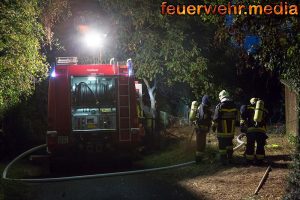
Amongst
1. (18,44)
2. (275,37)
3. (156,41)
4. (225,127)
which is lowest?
(225,127)

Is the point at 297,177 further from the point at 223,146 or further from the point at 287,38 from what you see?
the point at 223,146

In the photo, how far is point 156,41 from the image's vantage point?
56.9 ft

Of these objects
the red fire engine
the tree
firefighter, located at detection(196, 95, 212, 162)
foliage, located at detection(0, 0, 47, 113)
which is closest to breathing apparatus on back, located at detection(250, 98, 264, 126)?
firefighter, located at detection(196, 95, 212, 162)

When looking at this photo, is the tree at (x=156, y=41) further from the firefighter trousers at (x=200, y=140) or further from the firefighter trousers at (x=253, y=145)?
the firefighter trousers at (x=253, y=145)

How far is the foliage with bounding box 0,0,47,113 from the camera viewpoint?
34.3ft

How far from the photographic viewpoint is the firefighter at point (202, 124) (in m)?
10.1

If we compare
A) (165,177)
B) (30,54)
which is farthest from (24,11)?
(165,177)

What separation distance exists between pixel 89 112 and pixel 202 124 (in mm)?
2850

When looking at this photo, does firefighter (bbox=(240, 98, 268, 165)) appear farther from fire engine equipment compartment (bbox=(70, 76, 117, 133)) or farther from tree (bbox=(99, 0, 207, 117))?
tree (bbox=(99, 0, 207, 117))

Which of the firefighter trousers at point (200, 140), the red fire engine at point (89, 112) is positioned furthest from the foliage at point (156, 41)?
the firefighter trousers at point (200, 140)

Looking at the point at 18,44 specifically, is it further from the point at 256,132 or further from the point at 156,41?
the point at 156,41

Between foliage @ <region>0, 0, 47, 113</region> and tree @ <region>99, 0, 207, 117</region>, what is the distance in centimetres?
568

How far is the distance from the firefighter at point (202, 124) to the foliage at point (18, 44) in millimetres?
4675

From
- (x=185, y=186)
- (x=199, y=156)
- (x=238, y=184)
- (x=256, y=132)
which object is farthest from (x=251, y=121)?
(x=185, y=186)
